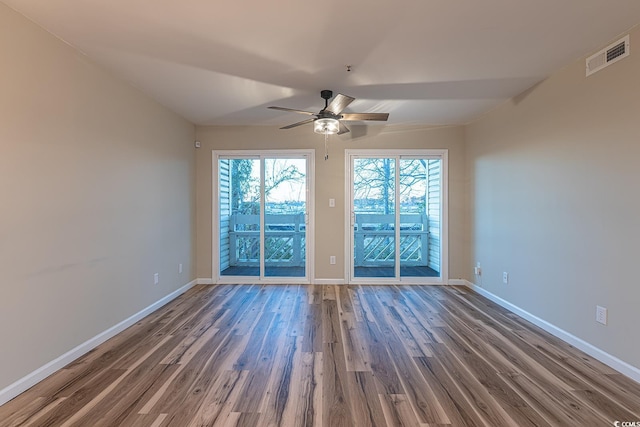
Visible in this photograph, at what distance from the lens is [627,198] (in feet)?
6.63

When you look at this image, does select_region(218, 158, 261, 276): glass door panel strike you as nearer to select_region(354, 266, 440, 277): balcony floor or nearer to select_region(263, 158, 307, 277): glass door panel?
select_region(263, 158, 307, 277): glass door panel

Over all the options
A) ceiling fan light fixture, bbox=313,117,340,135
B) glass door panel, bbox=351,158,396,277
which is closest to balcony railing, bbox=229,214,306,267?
glass door panel, bbox=351,158,396,277

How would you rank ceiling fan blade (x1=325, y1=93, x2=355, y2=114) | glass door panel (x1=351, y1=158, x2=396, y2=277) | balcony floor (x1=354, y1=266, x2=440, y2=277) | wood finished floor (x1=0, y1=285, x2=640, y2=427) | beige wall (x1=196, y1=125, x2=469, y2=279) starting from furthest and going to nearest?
Answer: balcony floor (x1=354, y1=266, x2=440, y2=277) → glass door panel (x1=351, y1=158, x2=396, y2=277) → beige wall (x1=196, y1=125, x2=469, y2=279) → ceiling fan blade (x1=325, y1=93, x2=355, y2=114) → wood finished floor (x1=0, y1=285, x2=640, y2=427)

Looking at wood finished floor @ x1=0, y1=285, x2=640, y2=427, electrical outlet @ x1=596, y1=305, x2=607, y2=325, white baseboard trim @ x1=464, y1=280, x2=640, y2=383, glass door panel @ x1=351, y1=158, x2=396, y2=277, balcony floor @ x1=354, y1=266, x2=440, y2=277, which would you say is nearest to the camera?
wood finished floor @ x1=0, y1=285, x2=640, y2=427

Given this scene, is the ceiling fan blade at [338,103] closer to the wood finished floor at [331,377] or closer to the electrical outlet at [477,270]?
the wood finished floor at [331,377]

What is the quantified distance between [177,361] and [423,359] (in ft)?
6.40

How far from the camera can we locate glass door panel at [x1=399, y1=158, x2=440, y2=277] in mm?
4445

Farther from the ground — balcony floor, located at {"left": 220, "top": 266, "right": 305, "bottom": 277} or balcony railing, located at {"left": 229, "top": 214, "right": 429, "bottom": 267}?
balcony railing, located at {"left": 229, "top": 214, "right": 429, "bottom": 267}

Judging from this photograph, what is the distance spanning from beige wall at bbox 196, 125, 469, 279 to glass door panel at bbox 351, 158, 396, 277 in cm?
25

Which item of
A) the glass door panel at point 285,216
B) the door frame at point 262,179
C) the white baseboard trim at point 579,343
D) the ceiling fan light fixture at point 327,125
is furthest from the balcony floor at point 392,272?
the ceiling fan light fixture at point 327,125

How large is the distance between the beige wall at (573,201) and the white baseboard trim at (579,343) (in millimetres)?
46

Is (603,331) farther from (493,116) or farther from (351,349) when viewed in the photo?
(493,116)

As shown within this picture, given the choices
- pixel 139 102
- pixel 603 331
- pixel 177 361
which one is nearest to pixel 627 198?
pixel 603 331

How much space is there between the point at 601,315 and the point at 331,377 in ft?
7.29
